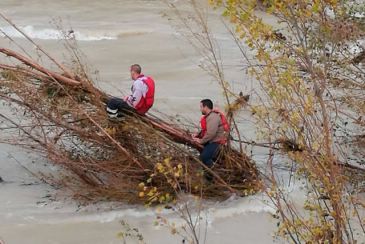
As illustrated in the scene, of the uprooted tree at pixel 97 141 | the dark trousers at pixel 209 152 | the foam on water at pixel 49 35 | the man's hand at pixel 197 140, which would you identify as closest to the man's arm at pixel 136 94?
the uprooted tree at pixel 97 141

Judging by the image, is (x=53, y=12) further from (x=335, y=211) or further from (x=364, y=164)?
(x=335, y=211)

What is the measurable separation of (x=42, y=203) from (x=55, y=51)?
9713 mm

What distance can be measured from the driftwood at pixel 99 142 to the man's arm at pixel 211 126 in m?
0.41

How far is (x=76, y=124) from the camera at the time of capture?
1015 centimetres

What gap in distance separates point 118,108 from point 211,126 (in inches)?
55.4

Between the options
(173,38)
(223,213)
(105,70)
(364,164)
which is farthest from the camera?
(173,38)

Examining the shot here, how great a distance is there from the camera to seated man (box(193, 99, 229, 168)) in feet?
31.5

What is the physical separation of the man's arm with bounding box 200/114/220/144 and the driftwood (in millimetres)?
406

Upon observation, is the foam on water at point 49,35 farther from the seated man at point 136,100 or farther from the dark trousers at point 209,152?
the dark trousers at point 209,152

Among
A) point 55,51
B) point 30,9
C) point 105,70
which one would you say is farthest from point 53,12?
point 105,70

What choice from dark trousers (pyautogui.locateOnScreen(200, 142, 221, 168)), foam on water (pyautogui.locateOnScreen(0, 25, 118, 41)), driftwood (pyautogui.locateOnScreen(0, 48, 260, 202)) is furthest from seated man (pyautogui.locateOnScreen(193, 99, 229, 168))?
foam on water (pyautogui.locateOnScreen(0, 25, 118, 41))

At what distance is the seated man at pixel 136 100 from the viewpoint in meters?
9.74

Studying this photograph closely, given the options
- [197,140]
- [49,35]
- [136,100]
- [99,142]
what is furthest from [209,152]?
[49,35]

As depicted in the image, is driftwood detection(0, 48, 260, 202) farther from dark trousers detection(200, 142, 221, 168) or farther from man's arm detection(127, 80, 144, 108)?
man's arm detection(127, 80, 144, 108)
